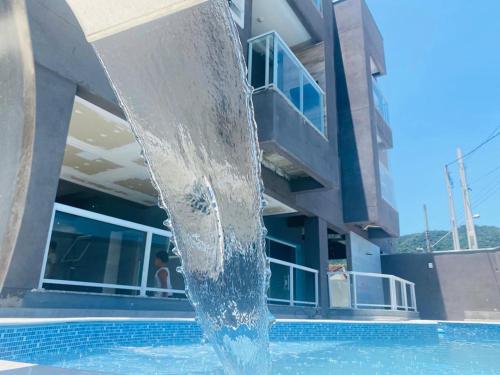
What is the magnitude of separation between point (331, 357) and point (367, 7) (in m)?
14.0

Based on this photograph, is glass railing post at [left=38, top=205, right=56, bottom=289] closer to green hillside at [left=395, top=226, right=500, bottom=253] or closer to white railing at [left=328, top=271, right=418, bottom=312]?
white railing at [left=328, top=271, right=418, bottom=312]

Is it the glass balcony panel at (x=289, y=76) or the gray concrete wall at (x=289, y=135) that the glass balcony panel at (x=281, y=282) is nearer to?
the gray concrete wall at (x=289, y=135)

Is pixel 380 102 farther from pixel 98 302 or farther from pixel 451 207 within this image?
pixel 98 302

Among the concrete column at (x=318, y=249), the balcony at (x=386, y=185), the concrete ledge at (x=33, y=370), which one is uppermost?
the balcony at (x=386, y=185)

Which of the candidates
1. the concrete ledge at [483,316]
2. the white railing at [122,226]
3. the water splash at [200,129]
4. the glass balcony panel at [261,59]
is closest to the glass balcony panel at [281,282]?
the white railing at [122,226]

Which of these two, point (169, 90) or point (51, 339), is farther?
point (51, 339)

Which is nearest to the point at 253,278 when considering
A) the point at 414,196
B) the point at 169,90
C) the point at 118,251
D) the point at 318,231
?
the point at 169,90

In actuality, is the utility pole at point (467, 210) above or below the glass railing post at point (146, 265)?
above

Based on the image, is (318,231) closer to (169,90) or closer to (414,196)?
(169,90)

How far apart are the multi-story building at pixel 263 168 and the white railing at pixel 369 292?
62 centimetres

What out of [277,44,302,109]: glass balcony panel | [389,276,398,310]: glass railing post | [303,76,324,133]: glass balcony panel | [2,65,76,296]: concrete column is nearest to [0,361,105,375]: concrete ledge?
[2,65,76,296]: concrete column

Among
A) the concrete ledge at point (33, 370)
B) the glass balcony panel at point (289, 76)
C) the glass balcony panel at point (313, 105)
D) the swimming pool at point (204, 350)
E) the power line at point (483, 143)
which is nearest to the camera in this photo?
the concrete ledge at point (33, 370)

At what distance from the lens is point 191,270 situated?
2.91 m

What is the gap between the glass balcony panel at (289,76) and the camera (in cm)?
819
